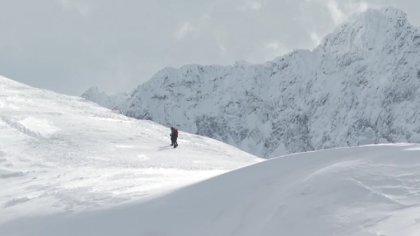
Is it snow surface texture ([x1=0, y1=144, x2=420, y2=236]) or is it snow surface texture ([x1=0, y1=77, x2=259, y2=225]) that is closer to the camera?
snow surface texture ([x1=0, y1=144, x2=420, y2=236])

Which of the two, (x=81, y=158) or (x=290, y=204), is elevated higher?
(x=81, y=158)

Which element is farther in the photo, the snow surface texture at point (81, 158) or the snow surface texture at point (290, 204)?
the snow surface texture at point (81, 158)

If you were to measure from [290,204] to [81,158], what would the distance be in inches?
713

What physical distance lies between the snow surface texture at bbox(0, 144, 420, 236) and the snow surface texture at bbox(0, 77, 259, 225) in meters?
1.50

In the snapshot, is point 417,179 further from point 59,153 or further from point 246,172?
point 59,153

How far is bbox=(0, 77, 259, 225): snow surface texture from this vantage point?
1912 cm

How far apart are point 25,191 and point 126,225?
6987 mm

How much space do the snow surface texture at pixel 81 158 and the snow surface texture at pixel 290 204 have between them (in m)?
1.50

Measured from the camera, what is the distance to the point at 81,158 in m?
30.5

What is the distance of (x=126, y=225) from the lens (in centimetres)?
1540

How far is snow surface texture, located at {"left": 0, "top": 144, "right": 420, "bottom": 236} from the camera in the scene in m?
12.4

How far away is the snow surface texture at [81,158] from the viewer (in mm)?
19125

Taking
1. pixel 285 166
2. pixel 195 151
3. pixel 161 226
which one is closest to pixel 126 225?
pixel 161 226

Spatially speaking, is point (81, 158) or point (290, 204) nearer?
point (290, 204)
